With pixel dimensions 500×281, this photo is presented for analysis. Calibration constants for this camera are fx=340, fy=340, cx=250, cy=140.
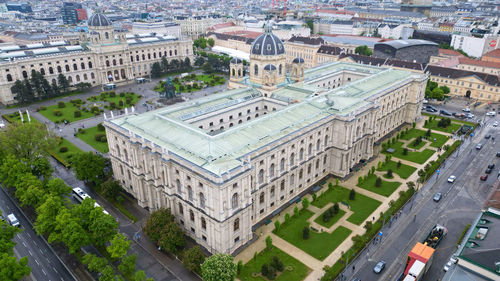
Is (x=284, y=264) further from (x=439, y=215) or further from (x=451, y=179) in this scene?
(x=451, y=179)

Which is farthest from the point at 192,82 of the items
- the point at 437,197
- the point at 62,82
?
the point at 437,197

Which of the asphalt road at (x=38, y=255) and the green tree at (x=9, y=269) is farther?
the asphalt road at (x=38, y=255)

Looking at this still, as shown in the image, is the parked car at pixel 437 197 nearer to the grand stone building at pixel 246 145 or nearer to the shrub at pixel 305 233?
the grand stone building at pixel 246 145

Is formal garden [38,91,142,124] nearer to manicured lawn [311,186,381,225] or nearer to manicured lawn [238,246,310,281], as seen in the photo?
manicured lawn [311,186,381,225]

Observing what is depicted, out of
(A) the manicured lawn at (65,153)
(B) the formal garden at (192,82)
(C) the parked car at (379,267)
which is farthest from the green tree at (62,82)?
(C) the parked car at (379,267)

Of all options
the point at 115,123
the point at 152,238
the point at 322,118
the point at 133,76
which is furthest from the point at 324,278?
the point at 133,76

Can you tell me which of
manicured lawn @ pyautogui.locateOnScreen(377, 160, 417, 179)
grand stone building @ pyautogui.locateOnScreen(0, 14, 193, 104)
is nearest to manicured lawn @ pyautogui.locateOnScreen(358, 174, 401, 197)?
manicured lawn @ pyautogui.locateOnScreen(377, 160, 417, 179)
